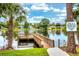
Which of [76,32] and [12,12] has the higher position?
[12,12]

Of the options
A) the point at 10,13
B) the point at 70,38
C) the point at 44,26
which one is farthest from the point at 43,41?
the point at 10,13

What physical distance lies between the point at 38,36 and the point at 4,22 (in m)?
0.33

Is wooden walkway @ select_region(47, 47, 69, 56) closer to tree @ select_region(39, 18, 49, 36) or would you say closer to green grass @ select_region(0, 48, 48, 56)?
green grass @ select_region(0, 48, 48, 56)

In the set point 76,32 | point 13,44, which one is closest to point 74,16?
point 76,32

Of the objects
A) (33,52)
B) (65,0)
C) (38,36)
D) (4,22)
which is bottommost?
(33,52)

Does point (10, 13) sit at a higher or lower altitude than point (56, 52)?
higher

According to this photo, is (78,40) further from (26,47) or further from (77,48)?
(26,47)

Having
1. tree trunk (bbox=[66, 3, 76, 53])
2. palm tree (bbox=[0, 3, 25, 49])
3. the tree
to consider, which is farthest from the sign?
palm tree (bbox=[0, 3, 25, 49])

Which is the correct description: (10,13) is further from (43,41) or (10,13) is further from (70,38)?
(70,38)

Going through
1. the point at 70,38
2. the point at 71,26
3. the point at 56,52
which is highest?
the point at 71,26

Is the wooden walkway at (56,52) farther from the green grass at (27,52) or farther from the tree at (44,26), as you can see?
the tree at (44,26)

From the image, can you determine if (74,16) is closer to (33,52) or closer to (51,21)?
(51,21)

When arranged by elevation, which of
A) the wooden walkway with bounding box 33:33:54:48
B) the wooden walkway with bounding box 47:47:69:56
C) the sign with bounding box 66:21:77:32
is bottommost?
the wooden walkway with bounding box 47:47:69:56

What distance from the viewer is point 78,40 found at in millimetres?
2082
